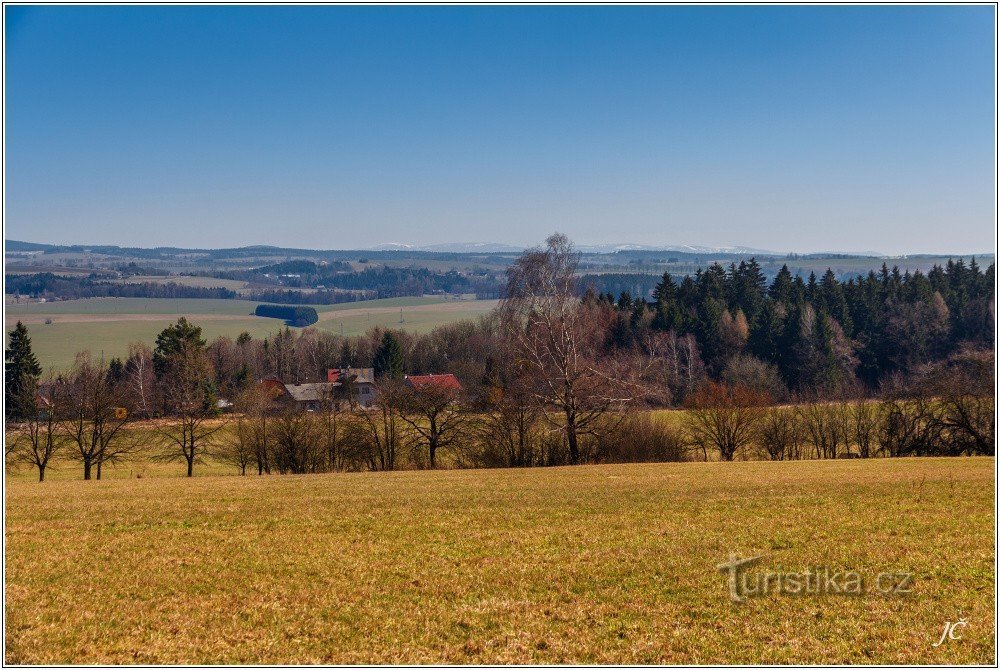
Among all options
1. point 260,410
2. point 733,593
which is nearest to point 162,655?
point 733,593

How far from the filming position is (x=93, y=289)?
372ft

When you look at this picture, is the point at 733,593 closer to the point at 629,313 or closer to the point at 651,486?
the point at 651,486

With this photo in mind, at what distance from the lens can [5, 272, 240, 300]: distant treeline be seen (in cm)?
8044

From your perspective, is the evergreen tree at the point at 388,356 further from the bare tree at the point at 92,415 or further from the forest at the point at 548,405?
the bare tree at the point at 92,415

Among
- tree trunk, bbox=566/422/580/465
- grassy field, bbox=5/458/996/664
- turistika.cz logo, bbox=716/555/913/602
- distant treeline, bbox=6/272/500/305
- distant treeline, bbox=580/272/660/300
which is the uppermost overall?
distant treeline, bbox=580/272/660/300

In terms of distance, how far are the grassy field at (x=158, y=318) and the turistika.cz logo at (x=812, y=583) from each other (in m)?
65.4

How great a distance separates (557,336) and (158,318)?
273 feet

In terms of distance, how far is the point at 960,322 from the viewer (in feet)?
252

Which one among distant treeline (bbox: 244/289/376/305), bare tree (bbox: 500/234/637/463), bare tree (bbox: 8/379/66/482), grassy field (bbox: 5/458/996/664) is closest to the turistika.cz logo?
grassy field (bbox: 5/458/996/664)

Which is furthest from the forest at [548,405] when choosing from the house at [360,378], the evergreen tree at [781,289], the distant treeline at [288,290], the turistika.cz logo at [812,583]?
the distant treeline at [288,290]

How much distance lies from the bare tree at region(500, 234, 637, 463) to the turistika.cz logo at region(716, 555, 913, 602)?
2090cm

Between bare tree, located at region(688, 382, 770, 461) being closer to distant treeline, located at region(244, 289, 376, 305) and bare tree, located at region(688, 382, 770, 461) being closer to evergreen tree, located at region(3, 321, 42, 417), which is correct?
evergreen tree, located at region(3, 321, 42, 417)

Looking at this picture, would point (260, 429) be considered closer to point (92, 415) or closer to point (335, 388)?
point (92, 415)

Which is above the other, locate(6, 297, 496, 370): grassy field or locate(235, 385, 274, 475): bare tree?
locate(6, 297, 496, 370): grassy field
